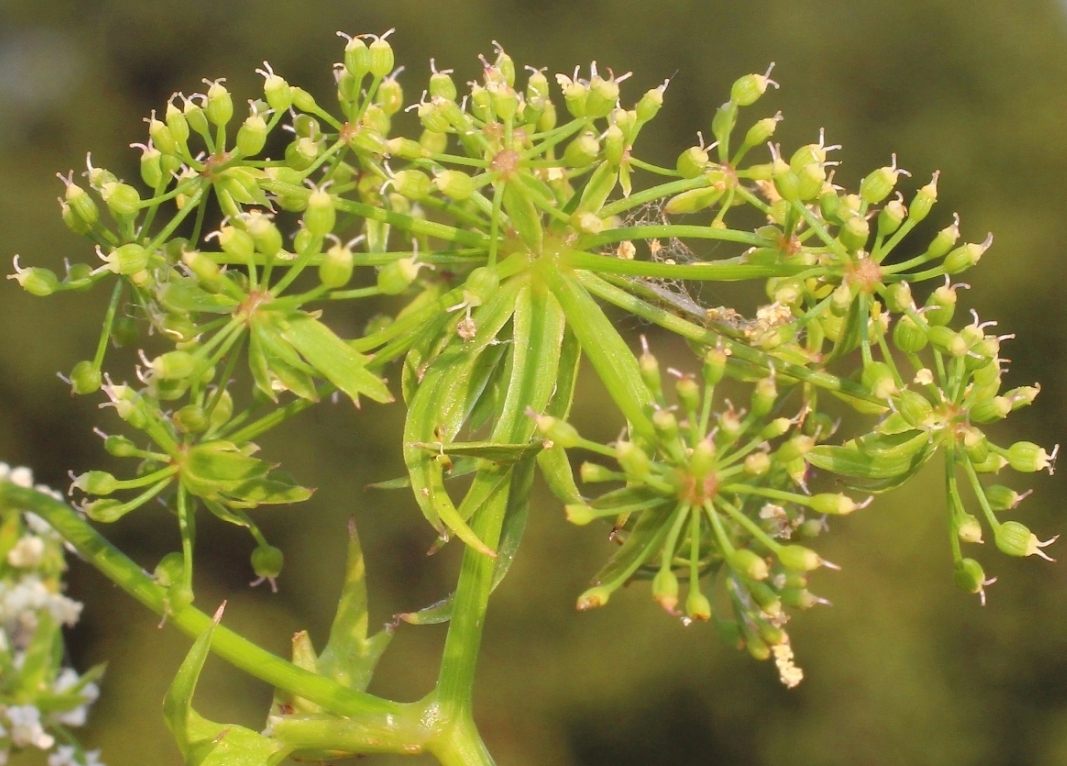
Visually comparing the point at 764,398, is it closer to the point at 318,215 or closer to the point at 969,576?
the point at 969,576

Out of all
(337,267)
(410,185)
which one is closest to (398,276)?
(337,267)

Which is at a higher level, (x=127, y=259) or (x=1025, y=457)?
(x=127, y=259)

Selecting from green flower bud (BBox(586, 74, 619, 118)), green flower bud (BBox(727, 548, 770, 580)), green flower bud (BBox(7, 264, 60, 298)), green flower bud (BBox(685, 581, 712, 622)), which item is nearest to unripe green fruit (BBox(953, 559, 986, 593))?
green flower bud (BBox(727, 548, 770, 580))

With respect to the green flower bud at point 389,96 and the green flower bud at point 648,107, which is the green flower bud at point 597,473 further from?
the green flower bud at point 389,96

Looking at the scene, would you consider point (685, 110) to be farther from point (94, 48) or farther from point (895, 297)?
point (895, 297)

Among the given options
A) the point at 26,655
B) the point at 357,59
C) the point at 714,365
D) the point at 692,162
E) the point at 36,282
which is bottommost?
the point at 26,655

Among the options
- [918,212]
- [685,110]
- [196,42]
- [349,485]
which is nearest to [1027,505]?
[685,110]

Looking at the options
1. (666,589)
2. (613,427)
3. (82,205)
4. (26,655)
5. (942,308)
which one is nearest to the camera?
(26,655)
